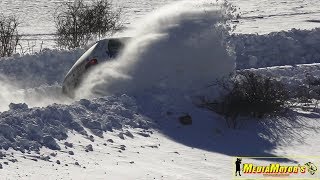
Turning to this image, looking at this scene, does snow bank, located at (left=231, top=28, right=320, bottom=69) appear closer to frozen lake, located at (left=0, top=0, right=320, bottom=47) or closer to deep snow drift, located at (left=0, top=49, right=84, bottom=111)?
deep snow drift, located at (left=0, top=49, right=84, bottom=111)

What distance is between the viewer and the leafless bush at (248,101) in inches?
483

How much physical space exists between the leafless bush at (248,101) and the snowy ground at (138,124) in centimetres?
20

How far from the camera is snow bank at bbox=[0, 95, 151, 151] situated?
9156mm

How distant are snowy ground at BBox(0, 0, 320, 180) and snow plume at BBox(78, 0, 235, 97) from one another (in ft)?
0.07

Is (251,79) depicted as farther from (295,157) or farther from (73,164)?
(73,164)

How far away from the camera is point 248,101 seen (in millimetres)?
12383

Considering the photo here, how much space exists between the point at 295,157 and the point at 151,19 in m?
5.43

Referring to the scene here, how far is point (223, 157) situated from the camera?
10.4 metres

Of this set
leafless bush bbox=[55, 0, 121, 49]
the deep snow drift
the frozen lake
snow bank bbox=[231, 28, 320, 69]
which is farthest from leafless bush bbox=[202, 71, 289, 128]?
the frozen lake

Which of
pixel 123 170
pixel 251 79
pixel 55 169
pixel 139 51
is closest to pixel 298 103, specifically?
pixel 251 79

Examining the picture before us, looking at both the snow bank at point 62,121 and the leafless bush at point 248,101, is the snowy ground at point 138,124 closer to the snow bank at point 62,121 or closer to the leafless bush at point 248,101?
the snow bank at point 62,121

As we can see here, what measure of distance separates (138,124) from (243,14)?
104 ft
